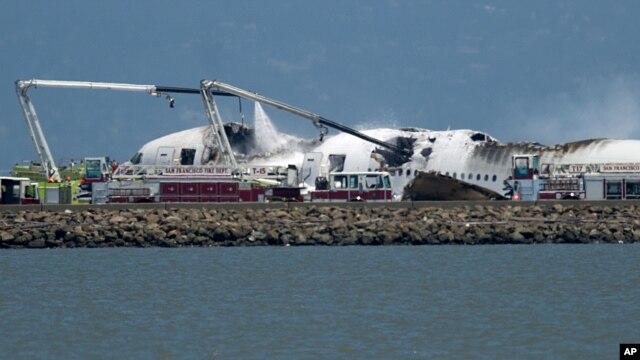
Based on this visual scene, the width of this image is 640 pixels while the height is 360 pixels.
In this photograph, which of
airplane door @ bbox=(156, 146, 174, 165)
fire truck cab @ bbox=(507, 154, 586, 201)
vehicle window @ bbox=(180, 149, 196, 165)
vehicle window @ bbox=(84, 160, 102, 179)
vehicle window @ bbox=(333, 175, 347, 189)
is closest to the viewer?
fire truck cab @ bbox=(507, 154, 586, 201)

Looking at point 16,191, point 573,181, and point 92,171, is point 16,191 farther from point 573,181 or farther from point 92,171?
point 573,181

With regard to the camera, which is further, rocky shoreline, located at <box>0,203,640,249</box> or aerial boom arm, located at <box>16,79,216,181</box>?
aerial boom arm, located at <box>16,79,216,181</box>

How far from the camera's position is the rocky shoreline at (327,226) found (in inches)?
3521

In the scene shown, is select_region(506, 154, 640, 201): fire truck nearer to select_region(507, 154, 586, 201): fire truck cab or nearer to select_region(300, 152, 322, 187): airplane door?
select_region(507, 154, 586, 201): fire truck cab

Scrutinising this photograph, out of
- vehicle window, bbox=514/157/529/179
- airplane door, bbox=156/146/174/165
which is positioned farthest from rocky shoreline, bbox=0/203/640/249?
airplane door, bbox=156/146/174/165

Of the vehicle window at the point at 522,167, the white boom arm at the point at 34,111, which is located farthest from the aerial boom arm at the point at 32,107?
the vehicle window at the point at 522,167

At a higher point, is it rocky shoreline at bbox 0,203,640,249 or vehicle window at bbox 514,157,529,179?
vehicle window at bbox 514,157,529,179

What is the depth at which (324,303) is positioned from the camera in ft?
206

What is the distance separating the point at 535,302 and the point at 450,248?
25.2 meters

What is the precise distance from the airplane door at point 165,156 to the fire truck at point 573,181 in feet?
95.5

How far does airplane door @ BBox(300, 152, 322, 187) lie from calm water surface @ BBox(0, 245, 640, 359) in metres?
33.7

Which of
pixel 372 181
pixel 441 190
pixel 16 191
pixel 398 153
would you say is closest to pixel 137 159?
pixel 16 191

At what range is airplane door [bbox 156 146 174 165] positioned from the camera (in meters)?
127

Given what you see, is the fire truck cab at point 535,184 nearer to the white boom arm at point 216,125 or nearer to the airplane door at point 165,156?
the white boom arm at point 216,125
